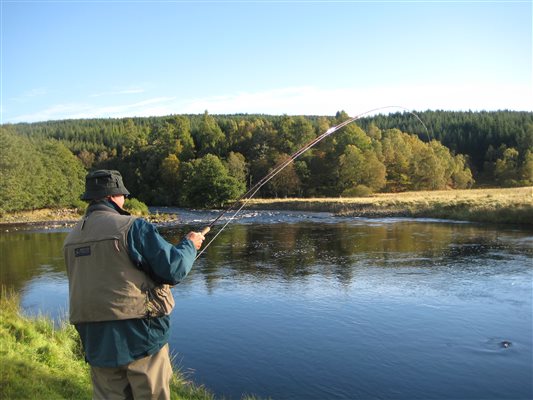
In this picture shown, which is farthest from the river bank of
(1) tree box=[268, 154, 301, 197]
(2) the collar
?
(2) the collar

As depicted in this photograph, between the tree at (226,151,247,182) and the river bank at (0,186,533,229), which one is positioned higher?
the tree at (226,151,247,182)

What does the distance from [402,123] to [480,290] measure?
8735 cm

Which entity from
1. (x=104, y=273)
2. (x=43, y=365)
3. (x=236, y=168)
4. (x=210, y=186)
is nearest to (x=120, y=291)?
(x=104, y=273)

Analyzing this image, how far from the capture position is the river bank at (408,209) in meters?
27.5

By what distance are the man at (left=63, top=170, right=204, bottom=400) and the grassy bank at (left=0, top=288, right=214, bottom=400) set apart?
2.15 meters

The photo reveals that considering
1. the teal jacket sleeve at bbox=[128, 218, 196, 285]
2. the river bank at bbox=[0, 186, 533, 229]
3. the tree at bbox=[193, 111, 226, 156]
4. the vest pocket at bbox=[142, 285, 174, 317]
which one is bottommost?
the river bank at bbox=[0, 186, 533, 229]

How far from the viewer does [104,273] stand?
3.05 meters

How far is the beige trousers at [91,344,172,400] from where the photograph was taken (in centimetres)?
319

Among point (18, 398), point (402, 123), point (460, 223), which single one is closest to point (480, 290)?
point (18, 398)

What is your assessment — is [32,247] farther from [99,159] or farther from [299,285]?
[99,159]

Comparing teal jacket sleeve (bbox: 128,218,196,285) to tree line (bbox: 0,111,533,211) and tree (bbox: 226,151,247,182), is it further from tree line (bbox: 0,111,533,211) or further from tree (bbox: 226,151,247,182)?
tree (bbox: 226,151,247,182)

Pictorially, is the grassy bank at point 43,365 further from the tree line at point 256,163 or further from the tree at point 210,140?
the tree at point 210,140

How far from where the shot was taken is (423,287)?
1256 cm

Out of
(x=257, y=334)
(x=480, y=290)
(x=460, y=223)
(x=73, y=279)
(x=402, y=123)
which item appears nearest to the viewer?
(x=73, y=279)
